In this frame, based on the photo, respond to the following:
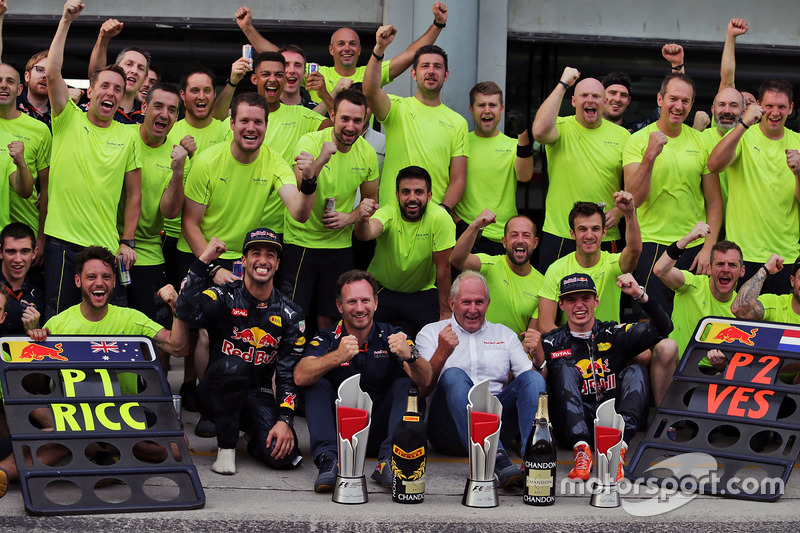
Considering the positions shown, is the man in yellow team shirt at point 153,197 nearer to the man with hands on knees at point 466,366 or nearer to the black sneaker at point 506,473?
the man with hands on knees at point 466,366

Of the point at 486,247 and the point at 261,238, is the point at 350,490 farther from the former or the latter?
the point at 486,247

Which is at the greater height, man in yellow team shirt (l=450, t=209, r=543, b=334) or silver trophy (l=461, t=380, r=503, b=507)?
man in yellow team shirt (l=450, t=209, r=543, b=334)

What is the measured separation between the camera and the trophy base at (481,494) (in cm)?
497

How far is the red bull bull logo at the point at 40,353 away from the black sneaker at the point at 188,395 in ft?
4.81

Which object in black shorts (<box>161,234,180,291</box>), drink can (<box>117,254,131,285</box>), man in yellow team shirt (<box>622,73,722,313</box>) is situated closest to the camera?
drink can (<box>117,254,131,285</box>)

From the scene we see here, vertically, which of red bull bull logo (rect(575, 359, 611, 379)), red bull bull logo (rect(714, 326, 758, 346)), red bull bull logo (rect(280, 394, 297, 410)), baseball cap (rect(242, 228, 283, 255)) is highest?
baseball cap (rect(242, 228, 283, 255))

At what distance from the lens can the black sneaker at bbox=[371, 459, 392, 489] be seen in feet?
17.3

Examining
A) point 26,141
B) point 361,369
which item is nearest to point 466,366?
point 361,369

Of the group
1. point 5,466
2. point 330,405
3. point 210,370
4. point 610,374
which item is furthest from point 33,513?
point 610,374

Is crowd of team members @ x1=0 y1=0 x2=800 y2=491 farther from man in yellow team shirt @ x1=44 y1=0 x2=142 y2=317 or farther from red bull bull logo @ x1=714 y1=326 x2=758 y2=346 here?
red bull bull logo @ x1=714 y1=326 x2=758 y2=346

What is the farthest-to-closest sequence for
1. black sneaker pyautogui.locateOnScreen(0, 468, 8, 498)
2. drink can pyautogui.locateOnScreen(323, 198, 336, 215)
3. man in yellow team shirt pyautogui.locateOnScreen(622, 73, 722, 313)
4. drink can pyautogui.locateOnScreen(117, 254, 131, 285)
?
man in yellow team shirt pyautogui.locateOnScreen(622, 73, 722, 313) → drink can pyautogui.locateOnScreen(323, 198, 336, 215) → drink can pyautogui.locateOnScreen(117, 254, 131, 285) → black sneaker pyautogui.locateOnScreen(0, 468, 8, 498)

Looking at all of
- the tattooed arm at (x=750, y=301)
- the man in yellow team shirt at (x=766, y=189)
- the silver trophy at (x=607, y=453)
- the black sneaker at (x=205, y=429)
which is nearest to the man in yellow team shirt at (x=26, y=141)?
the black sneaker at (x=205, y=429)
